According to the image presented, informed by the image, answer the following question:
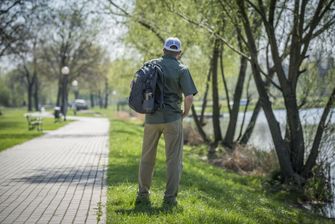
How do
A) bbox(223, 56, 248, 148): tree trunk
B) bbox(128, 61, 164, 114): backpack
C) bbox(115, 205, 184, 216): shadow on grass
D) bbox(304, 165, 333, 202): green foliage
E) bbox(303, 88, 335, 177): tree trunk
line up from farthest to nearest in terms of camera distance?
bbox(223, 56, 248, 148): tree trunk → bbox(303, 88, 335, 177): tree trunk → bbox(304, 165, 333, 202): green foliage → bbox(128, 61, 164, 114): backpack → bbox(115, 205, 184, 216): shadow on grass

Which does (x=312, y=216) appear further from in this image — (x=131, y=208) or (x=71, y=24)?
(x=71, y=24)

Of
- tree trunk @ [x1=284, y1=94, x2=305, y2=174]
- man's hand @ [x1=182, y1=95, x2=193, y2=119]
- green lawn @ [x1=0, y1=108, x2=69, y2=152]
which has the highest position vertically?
man's hand @ [x1=182, y1=95, x2=193, y2=119]

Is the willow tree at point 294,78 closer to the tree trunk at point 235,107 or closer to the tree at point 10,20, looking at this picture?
the tree trunk at point 235,107

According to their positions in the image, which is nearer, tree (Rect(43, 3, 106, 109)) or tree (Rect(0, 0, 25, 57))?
tree (Rect(0, 0, 25, 57))

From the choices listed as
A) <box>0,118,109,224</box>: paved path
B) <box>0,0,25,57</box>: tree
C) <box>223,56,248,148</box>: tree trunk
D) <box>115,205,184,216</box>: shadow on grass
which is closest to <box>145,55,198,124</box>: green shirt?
<box>115,205,184,216</box>: shadow on grass

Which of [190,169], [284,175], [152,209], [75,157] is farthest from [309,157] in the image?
[152,209]

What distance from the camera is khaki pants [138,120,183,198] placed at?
285 inches

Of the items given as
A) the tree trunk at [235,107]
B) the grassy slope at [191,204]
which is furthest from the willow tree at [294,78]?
the tree trunk at [235,107]

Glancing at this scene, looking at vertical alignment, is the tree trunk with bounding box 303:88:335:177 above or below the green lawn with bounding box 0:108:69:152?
above

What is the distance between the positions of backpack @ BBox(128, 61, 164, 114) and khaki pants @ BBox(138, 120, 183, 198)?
35cm

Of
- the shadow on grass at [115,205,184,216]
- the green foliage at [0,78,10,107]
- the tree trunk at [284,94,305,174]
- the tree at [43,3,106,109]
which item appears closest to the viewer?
the shadow on grass at [115,205,184,216]

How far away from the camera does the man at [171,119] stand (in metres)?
7.21

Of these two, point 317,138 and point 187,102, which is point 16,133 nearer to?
point 317,138

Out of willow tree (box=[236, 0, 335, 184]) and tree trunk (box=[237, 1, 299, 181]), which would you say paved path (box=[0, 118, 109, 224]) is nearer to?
tree trunk (box=[237, 1, 299, 181])
